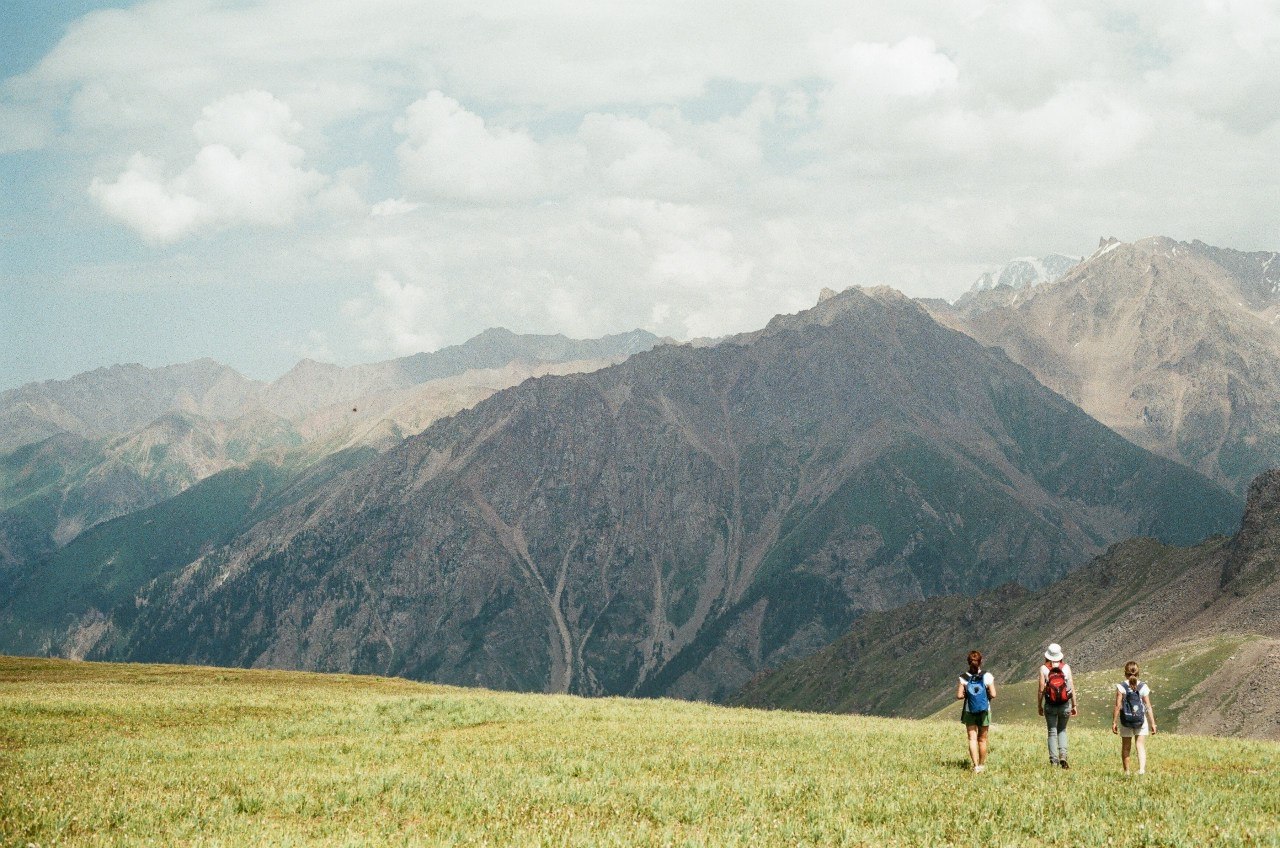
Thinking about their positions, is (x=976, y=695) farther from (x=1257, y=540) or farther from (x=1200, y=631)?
(x=1257, y=540)

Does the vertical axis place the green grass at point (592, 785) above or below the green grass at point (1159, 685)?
above

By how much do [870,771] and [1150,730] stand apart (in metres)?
8.19

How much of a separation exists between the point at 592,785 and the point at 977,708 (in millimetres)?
11234

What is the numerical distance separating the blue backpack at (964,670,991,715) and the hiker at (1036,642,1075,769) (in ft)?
4.81

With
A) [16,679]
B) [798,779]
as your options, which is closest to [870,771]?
[798,779]

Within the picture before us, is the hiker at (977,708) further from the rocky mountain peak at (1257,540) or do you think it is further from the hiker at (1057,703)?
the rocky mountain peak at (1257,540)

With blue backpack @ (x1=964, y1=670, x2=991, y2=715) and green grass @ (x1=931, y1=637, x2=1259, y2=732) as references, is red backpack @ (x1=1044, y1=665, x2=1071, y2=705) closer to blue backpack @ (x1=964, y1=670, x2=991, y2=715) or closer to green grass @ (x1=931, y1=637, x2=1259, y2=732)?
blue backpack @ (x1=964, y1=670, x2=991, y2=715)

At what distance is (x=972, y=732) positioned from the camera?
1110 inches

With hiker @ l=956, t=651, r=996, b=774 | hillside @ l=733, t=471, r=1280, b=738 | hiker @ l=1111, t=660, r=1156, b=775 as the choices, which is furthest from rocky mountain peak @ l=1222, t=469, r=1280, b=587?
hiker @ l=956, t=651, r=996, b=774

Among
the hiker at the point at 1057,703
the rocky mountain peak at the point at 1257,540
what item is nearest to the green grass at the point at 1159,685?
the rocky mountain peak at the point at 1257,540

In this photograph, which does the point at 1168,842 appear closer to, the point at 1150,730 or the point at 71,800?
the point at 1150,730

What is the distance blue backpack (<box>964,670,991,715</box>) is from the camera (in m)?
28.3

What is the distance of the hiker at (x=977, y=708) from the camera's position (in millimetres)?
27969

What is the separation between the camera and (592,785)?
23359mm
